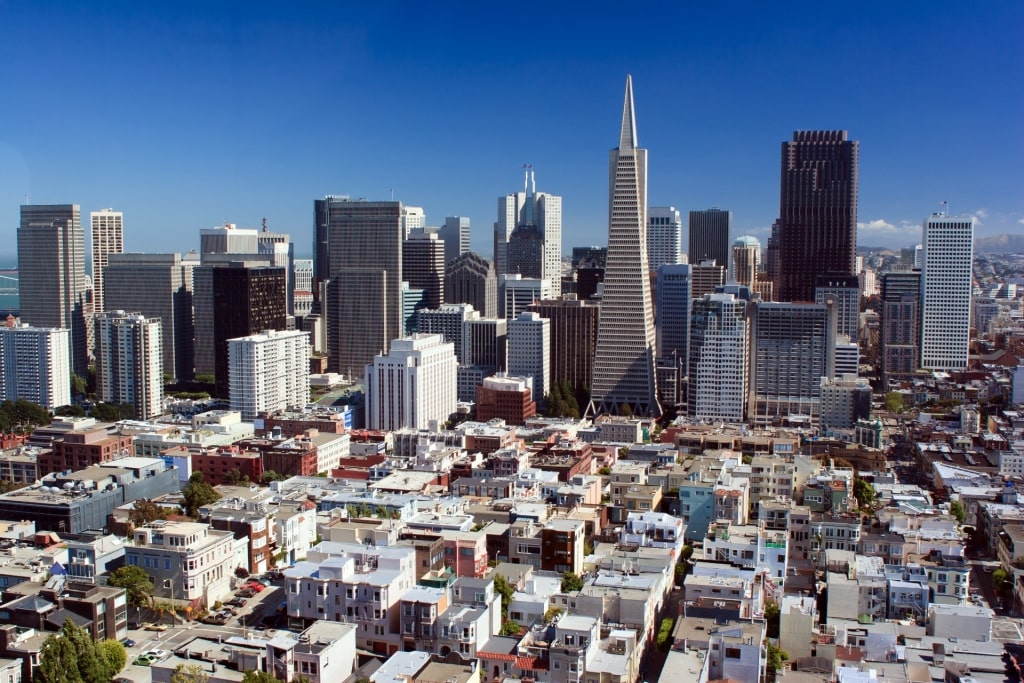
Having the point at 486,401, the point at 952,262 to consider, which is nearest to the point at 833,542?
the point at 486,401

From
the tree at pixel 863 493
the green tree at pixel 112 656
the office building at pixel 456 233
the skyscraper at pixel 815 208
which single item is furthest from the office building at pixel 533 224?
the green tree at pixel 112 656

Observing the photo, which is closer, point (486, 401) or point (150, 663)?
point (150, 663)

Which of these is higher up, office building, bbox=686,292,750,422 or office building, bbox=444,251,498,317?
office building, bbox=444,251,498,317

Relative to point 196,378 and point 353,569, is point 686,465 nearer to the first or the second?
point 353,569

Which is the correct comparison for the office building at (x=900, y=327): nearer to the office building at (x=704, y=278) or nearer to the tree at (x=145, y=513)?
the office building at (x=704, y=278)

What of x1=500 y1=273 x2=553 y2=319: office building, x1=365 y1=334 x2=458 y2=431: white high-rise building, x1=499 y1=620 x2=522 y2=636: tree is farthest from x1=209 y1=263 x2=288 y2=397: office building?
x1=499 y1=620 x2=522 y2=636: tree

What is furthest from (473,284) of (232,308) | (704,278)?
(232,308)

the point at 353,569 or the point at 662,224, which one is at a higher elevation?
the point at 662,224

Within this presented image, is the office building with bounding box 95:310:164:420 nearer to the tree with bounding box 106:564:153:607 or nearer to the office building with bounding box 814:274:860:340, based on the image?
the tree with bounding box 106:564:153:607
